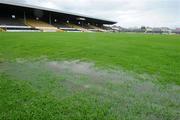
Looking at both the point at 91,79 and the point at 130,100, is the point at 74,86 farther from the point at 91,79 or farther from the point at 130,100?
the point at 130,100

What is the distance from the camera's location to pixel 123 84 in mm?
4133

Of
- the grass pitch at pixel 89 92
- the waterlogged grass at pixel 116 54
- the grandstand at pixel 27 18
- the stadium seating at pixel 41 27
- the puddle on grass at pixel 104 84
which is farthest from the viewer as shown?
the stadium seating at pixel 41 27

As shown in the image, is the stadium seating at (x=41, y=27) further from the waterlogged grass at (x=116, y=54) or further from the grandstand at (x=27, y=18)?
the waterlogged grass at (x=116, y=54)

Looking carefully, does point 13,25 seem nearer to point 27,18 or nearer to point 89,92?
point 27,18

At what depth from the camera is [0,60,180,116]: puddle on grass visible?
3.29 metres

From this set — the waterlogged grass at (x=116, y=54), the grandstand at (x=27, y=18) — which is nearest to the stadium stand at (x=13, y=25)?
the grandstand at (x=27, y=18)

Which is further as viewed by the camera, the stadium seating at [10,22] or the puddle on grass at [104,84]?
the stadium seating at [10,22]

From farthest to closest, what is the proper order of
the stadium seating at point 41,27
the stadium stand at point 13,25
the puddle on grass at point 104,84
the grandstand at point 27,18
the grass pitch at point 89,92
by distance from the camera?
the stadium seating at point 41,27, the grandstand at point 27,18, the stadium stand at point 13,25, the puddle on grass at point 104,84, the grass pitch at point 89,92

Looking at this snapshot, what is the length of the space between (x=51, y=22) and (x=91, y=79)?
166 ft

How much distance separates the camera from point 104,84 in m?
4.14

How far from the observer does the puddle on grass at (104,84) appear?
3.29 m

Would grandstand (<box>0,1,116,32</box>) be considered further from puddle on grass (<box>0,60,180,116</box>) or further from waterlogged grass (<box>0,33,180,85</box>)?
puddle on grass (<box>0,60,180,116</box>)

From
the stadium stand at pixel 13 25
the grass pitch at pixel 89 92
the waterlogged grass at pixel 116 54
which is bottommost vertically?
the grass pitch at pixel 89 92

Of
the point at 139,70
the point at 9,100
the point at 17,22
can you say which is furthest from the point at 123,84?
the point at 17,22
